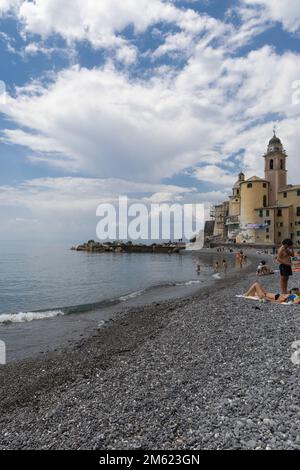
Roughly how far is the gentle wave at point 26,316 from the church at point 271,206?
6244 cm

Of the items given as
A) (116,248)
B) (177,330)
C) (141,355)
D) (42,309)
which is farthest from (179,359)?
(116,248)

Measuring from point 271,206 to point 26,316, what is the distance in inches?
2660

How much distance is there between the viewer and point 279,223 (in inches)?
2744

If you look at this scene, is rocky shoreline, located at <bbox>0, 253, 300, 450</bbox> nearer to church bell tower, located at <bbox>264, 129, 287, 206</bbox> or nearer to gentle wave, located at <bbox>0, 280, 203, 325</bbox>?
gentle wave, located at <bbox>0, 280, 203, 325</bbox>

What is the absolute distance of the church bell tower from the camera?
238ft

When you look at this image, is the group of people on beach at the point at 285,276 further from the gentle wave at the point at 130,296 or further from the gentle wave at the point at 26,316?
the gentle wave at the point at 26,316

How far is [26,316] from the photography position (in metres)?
16.2

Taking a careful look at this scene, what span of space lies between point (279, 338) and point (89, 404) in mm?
4843

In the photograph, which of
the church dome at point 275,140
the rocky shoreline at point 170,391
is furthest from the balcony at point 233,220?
the rocky shoreline at point 170,391

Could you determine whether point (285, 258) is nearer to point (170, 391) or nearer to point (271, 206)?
point (170, 391)

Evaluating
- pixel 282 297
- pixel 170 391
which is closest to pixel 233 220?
pixel 282 297

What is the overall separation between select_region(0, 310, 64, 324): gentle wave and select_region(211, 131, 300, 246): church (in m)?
62.4
